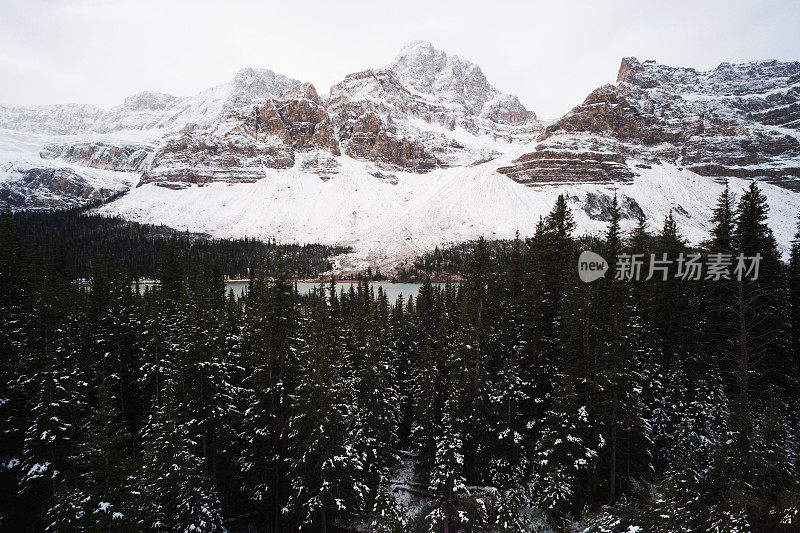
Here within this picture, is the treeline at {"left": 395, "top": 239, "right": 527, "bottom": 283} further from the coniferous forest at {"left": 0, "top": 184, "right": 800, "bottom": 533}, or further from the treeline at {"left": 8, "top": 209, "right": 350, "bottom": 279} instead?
the coniferous forest at {"left": 0, "top": 184, "right": 800, "bottom": 533}

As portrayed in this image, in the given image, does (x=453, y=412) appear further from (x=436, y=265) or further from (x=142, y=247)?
(x=142, y=247)

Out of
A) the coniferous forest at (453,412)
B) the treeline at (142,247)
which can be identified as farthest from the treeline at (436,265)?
the coniferous forest at (453,412)

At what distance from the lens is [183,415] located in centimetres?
2028

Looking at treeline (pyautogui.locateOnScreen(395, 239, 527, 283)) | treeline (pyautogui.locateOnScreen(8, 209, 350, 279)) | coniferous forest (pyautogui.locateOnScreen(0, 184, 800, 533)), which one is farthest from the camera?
treeline (pyautogui.locateOnScreen(395, 239, 527, 283))

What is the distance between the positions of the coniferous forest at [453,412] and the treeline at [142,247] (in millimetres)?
109360

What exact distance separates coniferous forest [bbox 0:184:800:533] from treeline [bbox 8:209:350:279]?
109360mm

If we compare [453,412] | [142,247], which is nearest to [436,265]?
[142,247]

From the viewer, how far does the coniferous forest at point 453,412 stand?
14508mm

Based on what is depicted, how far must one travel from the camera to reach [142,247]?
157 m

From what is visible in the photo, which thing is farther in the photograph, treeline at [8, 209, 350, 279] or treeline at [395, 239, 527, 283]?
treeline at [395, 239, 527, 283]

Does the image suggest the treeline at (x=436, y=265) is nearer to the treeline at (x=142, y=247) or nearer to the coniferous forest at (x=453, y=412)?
the treeline at (x=142, y=247)

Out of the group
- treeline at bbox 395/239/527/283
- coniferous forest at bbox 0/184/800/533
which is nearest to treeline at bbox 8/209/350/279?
treeline at bbox 395/239/527/283

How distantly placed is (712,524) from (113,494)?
19804 millimetres

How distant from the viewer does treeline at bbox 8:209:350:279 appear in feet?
458
